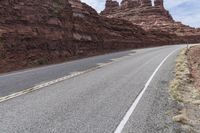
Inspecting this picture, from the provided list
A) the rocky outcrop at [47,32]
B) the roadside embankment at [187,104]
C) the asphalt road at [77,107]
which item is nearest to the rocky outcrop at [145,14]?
the rocky outcrop at [47,32]

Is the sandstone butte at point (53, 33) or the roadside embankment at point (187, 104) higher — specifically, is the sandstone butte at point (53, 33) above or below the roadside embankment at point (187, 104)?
above

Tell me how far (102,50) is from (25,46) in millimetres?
21108

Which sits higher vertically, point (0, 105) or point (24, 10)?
point (24, 10)

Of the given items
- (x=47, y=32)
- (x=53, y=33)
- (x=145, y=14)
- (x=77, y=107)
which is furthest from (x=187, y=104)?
(x=145, y=14)

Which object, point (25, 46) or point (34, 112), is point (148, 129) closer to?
point (34, 112)

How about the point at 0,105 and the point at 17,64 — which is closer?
the point at 0,105

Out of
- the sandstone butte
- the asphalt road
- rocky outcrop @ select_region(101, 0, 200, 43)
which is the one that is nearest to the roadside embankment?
the asphalt road

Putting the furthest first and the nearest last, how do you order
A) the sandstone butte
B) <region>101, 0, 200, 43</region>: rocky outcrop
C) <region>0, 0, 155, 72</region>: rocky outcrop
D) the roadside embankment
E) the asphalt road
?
<region>101, 0, 200, 43</region>: rocky outcrop < the sandstone butte < <region>0, 0, 155, 72</region>: rocky outcrop < the roadside embankment < the asphalt road

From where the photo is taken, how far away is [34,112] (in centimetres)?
840

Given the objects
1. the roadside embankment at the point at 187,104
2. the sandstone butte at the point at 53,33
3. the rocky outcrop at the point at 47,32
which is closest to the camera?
the roadside embankment at the point at 187,104

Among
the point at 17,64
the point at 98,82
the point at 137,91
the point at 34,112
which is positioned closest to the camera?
the point at 34,112

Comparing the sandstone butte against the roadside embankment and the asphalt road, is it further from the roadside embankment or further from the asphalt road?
the roadside embankment

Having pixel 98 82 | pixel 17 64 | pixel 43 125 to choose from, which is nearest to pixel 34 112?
pixel 43 125

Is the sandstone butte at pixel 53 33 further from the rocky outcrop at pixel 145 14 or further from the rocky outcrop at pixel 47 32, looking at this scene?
the rocky outcrop at pixel 145 14
